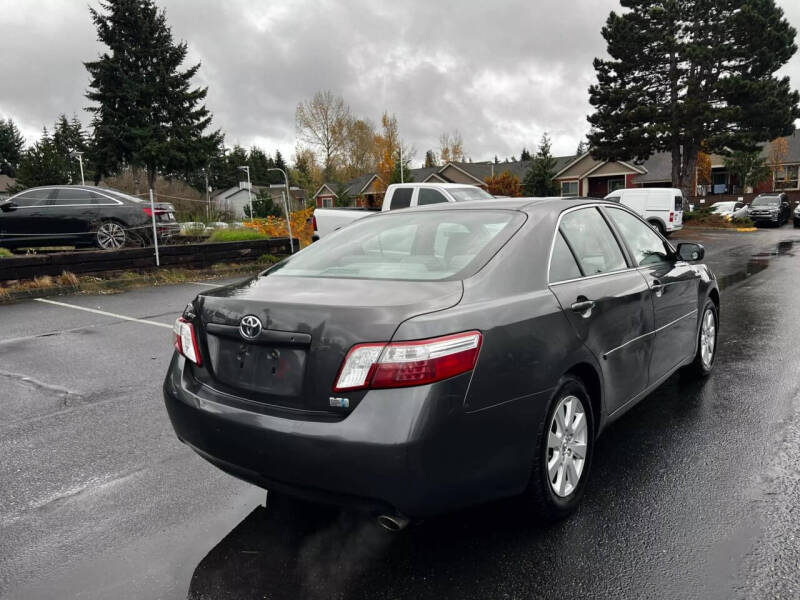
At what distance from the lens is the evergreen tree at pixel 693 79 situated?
2948 cm

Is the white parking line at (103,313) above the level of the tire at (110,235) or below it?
below

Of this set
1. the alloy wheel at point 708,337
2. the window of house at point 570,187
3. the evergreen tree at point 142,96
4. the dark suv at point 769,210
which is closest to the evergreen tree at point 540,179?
the window of house at point 570,187

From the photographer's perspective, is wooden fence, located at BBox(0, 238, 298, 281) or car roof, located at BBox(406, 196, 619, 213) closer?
car roof, located at BBox(406, 196, 619, 213)

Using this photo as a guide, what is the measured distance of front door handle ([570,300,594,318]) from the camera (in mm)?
2980

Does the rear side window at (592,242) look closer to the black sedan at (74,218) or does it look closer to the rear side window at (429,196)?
the rear side window at (429,196)

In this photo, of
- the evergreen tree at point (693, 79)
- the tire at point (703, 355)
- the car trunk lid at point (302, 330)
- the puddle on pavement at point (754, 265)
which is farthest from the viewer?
the evergreen tree at point (693, 79)

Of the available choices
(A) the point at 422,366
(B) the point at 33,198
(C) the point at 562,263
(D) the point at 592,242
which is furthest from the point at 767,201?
(A) the point at 422,366

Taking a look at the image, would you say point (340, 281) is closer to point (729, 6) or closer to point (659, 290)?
point (659, 290)

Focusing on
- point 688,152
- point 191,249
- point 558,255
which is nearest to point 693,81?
point 688,152

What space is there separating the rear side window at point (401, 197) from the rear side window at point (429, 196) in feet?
1.67

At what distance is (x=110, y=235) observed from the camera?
12734 millimetres

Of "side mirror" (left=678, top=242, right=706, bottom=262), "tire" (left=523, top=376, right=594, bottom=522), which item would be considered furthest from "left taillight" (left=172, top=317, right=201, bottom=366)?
"side mirror" (left=678, top=242, right=706, bottom=262)

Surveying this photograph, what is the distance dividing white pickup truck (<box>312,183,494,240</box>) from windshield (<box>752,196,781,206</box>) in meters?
24.1

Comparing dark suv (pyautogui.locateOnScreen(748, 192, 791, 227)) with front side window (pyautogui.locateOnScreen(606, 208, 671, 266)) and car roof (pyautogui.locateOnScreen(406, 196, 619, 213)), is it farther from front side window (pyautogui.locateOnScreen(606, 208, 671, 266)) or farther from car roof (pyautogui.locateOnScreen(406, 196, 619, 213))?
car roof (pyautogui.locateOnScreen(406, 196, 619, 213))
